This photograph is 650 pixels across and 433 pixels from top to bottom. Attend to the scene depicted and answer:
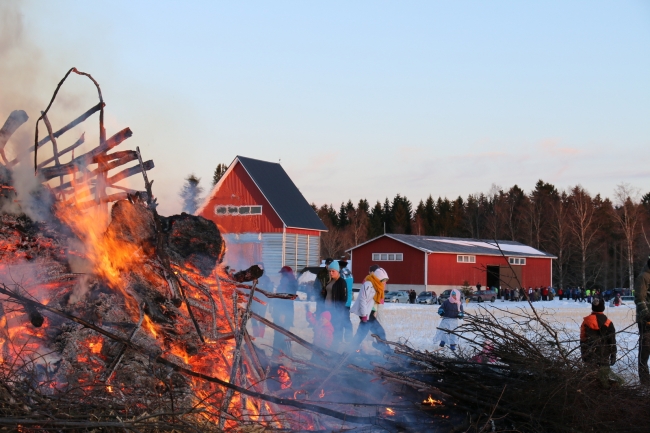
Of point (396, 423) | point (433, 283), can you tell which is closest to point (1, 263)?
point (396, 423)

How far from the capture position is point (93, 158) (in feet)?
22.1

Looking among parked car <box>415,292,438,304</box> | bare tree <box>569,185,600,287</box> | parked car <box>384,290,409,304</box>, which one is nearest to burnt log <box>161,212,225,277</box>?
parked car <box>415,292,438,304</box>

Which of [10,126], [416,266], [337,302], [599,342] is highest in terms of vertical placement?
[10,126]

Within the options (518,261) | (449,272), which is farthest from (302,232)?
(518,261)

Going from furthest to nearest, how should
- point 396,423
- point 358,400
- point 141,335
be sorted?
point 358,400 → point 141,335 → point 396,423

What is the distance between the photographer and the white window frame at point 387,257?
42.9 m

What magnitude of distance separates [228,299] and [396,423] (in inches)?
89.7

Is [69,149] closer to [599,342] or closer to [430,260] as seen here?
[599,342]

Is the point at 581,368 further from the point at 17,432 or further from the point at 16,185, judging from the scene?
the point at 16,185

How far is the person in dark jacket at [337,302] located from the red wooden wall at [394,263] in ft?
104

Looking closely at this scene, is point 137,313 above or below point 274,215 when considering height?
below

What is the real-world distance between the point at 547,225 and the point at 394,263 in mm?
25805

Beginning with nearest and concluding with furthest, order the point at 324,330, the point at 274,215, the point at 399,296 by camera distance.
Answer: the point at 324,330
the point at 274,215
the point at 399,296

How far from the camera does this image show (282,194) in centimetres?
3369
